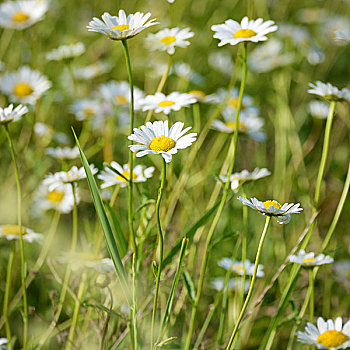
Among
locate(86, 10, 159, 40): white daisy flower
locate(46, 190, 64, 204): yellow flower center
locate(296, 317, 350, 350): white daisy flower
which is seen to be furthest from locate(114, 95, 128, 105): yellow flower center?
locate(296, 317, 350, 350): white daisy flower

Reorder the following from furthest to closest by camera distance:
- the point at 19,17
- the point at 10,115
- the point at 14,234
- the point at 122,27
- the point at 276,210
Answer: the point at 19,17, the point at 14,234, the point at 10,115, the point at 122,27, the point at 276,210

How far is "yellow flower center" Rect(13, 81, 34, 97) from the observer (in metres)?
1.60

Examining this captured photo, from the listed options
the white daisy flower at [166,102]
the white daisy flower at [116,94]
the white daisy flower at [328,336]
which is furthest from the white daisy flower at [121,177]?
the white daisy flower at [116,94]

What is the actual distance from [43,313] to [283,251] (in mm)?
645

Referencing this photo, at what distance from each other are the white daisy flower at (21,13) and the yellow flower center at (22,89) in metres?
0.26

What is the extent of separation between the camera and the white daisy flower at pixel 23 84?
1.60 m

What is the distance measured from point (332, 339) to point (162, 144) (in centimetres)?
43

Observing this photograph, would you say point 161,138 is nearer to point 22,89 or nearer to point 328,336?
point 328,336

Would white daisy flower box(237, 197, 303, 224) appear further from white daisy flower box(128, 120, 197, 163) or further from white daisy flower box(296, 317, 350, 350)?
white daisy flower box(296, 317, 350, 350)

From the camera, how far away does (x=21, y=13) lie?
1845mm

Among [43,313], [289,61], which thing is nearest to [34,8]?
[289,61]

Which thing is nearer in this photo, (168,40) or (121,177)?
(121,177)

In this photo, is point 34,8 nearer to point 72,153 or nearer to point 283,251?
point 72,153

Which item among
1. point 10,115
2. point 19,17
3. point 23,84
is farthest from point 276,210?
point 19,17
